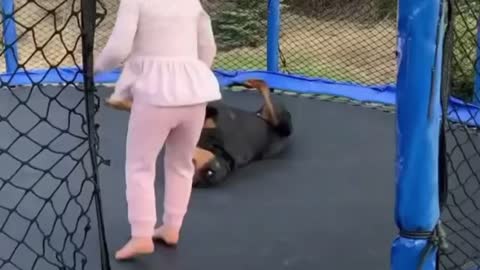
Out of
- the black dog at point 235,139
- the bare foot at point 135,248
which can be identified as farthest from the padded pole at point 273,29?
the bare foot at point 135,248

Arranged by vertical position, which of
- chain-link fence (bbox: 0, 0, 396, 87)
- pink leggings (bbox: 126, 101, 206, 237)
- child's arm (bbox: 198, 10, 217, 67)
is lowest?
chain-link fence (bbox: 0, 0, 396, 87)

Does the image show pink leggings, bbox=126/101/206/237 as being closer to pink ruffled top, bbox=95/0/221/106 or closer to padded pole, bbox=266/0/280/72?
pink ruffled top, bbox=95/0/221/106

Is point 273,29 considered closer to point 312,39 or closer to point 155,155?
point 312,39

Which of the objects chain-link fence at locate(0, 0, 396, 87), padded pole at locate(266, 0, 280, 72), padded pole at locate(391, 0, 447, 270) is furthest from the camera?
chain-link fence at locate(0, 0, 396, 87)

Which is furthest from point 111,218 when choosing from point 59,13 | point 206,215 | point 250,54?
point 59,13

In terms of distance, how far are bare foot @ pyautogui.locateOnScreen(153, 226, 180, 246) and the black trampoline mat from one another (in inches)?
0.8

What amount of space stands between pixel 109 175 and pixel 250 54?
222 centimetres

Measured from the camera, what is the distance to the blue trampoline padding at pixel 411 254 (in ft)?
4.04

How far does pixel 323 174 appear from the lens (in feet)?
7.73

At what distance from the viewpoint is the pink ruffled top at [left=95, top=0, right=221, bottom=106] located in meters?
1.68

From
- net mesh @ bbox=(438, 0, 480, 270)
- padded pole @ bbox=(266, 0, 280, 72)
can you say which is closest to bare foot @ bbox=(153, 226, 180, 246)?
net mesh @ bbox=(438, 0, 480, 270)

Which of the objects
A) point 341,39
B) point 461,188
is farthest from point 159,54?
point 341,39

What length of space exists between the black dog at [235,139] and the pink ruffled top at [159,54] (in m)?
0.51

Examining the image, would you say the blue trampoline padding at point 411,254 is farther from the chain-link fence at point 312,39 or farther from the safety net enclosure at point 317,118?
the chain-link fence at point 312,39
